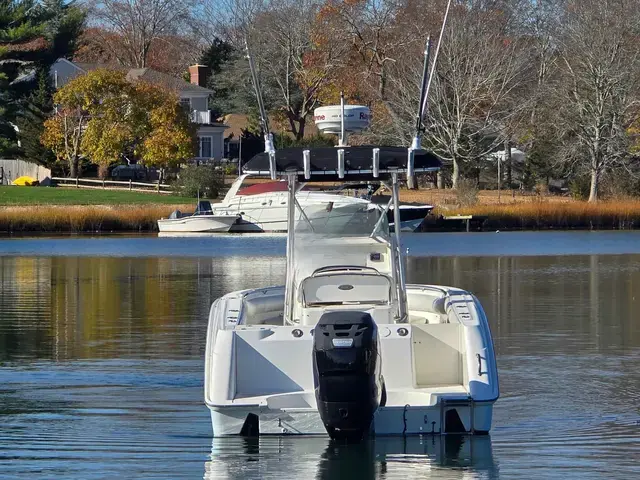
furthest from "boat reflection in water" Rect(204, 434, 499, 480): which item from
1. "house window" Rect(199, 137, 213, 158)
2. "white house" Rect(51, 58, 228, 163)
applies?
"house window" Rect(199, 137, 213, 158)

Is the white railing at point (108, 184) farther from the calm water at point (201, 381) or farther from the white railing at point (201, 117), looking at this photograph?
the calm water at point (201, 381)

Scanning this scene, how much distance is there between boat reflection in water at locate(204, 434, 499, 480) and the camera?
10.5m

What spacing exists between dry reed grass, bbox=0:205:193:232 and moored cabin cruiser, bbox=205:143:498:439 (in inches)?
1546

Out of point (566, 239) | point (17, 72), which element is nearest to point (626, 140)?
point (566, 239)

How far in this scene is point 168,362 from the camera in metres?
16.4

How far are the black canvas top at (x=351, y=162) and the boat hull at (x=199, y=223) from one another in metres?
38.7

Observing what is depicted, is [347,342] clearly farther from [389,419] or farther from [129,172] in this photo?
[129,172]

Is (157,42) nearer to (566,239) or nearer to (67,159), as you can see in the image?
(67,159)

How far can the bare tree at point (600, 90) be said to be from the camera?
59000mm

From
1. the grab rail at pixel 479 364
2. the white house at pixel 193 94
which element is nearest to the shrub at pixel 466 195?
the white house at pixel 193 94

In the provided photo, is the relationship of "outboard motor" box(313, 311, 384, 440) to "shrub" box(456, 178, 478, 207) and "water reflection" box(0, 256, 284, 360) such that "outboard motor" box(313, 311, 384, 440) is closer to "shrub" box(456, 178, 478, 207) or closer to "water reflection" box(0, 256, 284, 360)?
"water reflection" box(0, 256, 284, 360)

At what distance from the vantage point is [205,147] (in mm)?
78812

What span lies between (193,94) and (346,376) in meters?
69.9

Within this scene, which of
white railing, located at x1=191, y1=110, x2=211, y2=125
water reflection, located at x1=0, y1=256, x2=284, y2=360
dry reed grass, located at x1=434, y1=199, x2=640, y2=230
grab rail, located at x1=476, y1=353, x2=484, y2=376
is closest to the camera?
grab rail, located at x1=476, y1=353, x2=484, y2=376
